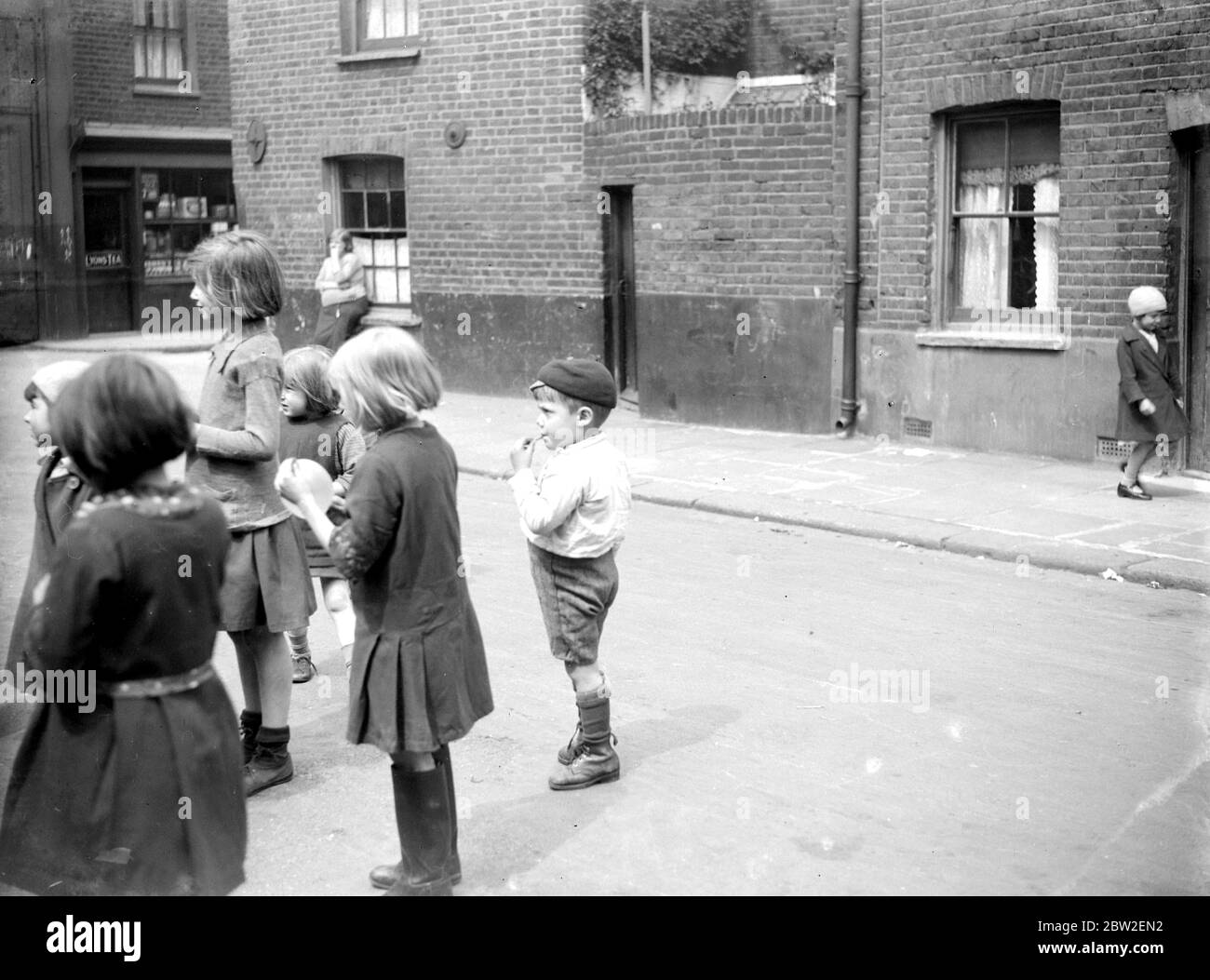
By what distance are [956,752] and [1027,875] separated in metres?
1.14

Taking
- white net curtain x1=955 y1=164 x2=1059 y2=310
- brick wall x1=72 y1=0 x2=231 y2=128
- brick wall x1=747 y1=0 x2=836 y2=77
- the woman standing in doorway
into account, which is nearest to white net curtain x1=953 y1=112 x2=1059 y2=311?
white net curtain x1=955 y1=164 x2=1059 y2=310

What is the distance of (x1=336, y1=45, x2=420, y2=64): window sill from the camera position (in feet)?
56.0

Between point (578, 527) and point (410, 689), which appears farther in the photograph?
point (578, 527)

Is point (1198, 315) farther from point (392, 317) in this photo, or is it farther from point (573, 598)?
point (392, 317)

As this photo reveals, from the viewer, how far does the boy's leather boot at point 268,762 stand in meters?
5.28

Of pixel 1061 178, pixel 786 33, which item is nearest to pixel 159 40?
pixel 786 33

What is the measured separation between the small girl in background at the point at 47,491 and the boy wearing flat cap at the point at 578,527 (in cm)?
141

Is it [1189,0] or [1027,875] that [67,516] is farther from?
[1189,0]

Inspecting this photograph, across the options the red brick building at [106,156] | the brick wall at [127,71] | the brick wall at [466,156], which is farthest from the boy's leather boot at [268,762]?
the brick wall at [127,71]

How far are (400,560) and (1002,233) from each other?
9639 mm

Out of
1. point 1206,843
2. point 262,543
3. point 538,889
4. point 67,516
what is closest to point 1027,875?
point 1206,843

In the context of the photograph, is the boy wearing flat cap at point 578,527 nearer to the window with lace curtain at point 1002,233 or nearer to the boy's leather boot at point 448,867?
the boy's leather boot at point 448,867

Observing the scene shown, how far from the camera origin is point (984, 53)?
39.9 feet

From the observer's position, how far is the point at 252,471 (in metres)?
5.21
